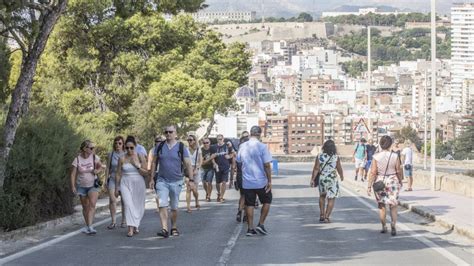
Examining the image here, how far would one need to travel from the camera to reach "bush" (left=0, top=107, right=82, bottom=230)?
17469mm

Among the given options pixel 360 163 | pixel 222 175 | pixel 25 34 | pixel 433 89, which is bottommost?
pixel 360 163

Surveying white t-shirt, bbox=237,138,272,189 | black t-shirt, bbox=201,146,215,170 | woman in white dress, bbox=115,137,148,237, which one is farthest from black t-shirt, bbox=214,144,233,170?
white t-shirt, bbox=237,138,272,189

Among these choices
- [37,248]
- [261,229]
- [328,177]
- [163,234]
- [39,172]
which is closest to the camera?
[37,248]

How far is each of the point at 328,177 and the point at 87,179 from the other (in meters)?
4.72

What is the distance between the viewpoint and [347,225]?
19.1 meters

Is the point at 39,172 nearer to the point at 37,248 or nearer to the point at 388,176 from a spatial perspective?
the point at 37,248

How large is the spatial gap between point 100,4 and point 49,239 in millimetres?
17197

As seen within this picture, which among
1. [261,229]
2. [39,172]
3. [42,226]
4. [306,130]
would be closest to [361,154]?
[39,172]

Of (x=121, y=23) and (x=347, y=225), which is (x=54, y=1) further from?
(x=121, y=23)

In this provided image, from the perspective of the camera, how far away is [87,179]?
58.9ft

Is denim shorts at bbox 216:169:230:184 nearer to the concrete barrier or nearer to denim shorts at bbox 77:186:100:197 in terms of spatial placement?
the concrete barrier

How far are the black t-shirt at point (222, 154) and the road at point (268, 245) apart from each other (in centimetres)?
473

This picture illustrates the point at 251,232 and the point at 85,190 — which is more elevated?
the point at 85,190

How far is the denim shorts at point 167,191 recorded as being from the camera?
56.1 ft
